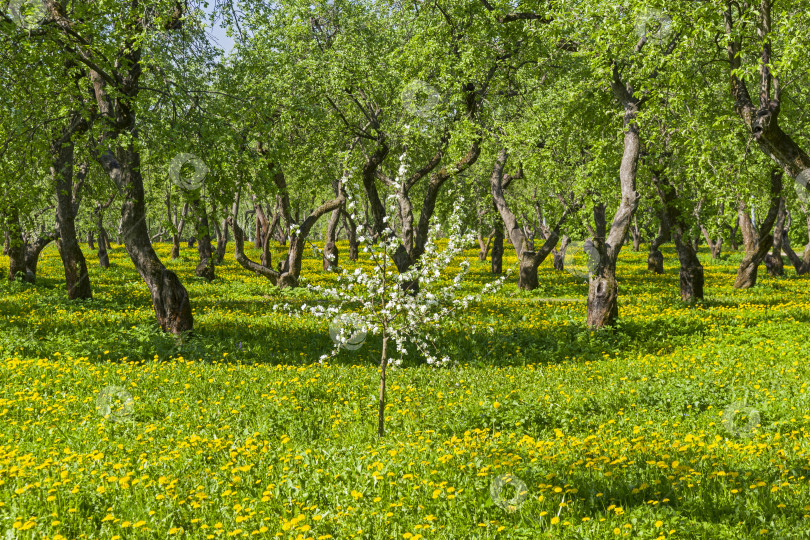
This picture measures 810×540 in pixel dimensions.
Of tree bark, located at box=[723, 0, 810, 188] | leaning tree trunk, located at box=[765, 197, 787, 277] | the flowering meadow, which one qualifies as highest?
tree bark, located at box=[723, 0, 810, 188]

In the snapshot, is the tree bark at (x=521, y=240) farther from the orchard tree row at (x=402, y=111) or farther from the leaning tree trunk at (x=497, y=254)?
the leaning tree trunk at (x=497, y=254)

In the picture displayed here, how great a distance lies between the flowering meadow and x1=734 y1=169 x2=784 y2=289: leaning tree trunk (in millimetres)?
8648

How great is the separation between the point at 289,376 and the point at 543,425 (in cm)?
477

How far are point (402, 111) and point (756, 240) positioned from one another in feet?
56.8

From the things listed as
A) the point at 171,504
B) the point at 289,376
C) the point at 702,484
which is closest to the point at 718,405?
the point at 702,484

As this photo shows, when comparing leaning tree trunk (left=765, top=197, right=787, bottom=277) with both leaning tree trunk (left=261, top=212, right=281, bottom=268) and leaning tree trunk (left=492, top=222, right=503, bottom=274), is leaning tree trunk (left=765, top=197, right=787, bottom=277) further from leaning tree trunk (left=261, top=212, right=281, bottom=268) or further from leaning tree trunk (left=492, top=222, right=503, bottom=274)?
leaning tree trunk (left=261, top=212, right=281, bottom=268)

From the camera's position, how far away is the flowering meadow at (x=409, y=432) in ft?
17.5

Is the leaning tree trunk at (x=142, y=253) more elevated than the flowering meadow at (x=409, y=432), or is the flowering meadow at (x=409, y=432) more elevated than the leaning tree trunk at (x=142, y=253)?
the leaning tree trunk at (x=142, y=253)

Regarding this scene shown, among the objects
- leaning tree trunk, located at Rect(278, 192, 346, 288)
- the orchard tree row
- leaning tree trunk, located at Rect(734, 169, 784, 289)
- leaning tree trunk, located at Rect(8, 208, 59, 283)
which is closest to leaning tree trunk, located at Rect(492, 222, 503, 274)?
the orchard tree row

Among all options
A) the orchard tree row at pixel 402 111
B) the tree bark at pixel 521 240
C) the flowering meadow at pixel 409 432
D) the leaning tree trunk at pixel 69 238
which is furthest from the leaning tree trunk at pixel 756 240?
the leaning tree trunk at pixel 69 238

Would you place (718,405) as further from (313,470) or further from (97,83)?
(97,83)

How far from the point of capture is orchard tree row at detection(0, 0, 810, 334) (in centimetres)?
1103

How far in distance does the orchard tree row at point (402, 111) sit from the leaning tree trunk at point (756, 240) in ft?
0.32

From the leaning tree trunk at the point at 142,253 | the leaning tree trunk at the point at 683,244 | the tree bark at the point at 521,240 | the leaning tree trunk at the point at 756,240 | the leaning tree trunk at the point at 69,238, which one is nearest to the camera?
the leaning tree trunk at the point at 142,253
